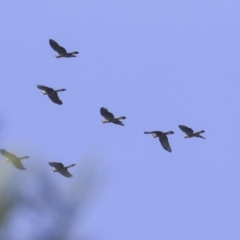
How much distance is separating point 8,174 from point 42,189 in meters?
0.50

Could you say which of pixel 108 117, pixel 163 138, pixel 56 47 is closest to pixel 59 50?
pixel 56 47

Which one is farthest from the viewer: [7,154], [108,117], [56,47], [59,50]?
[56,47]

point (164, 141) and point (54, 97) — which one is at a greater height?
point (54, 97)

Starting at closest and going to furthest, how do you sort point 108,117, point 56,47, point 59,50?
point 108,117 < point 59,50 < point 56,47

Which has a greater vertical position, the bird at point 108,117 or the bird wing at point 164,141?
the bird at point 108,117

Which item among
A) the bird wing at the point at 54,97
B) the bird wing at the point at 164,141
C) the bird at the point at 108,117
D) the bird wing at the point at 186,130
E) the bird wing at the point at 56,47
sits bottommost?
the bird wing at the point at 164,141

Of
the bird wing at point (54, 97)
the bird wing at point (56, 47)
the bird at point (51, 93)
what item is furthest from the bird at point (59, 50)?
the bird wing at point (54, 97)

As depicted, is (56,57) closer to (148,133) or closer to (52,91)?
(52,91)

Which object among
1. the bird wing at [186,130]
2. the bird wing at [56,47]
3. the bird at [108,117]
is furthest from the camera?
the bird wing at [186,130]

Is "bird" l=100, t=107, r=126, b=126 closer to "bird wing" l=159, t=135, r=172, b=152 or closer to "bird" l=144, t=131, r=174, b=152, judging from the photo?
"bird" l=144, t=131, r=174, b=152

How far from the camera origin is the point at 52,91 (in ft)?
125

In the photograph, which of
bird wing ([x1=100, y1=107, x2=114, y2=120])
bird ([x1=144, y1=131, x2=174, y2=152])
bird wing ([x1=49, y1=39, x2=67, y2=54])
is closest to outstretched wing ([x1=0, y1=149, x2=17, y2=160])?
bird wing ([x1=100, y1=107, x2=114, y2=120])

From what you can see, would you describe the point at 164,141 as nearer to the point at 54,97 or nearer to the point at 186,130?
the point at 186,130

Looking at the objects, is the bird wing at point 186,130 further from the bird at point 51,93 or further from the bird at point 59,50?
the bird at point 59,50
